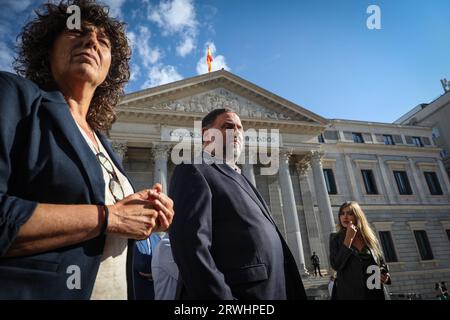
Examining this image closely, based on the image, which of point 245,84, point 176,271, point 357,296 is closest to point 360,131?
point 245,84

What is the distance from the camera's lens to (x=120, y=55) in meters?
2.11

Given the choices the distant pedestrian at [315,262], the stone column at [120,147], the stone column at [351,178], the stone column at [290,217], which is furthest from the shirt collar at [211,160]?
the stone column at [351,178]

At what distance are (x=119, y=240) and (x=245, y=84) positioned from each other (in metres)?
21.8

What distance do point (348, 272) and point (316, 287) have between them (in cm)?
1476

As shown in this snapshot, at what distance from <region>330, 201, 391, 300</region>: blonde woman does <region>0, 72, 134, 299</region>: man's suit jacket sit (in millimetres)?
3018

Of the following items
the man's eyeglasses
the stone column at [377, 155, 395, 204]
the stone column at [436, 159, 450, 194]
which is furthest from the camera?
the stone column at [436, 159, 450, 194]

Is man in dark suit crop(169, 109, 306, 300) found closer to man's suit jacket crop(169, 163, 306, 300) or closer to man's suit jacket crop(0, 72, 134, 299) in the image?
man's suit jacket crop(169, 163, 306, 300)

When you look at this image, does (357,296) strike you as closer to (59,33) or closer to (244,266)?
(244,266)

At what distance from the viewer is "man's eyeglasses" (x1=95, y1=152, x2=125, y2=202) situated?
1.42m

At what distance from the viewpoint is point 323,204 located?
20.3 meters

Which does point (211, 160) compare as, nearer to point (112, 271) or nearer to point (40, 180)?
point (112, 271)

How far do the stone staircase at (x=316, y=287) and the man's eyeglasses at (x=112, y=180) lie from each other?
16733 mm

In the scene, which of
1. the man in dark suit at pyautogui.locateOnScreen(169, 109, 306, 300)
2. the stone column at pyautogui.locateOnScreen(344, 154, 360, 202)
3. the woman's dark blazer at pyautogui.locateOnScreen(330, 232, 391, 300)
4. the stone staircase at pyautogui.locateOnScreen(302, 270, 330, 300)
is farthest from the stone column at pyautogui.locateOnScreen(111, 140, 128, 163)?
the stone column at pyautogui.locateOnScreen(344, 154, 360, 202)

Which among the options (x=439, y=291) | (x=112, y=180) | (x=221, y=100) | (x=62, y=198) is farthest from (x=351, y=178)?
(x=62, y=198)
